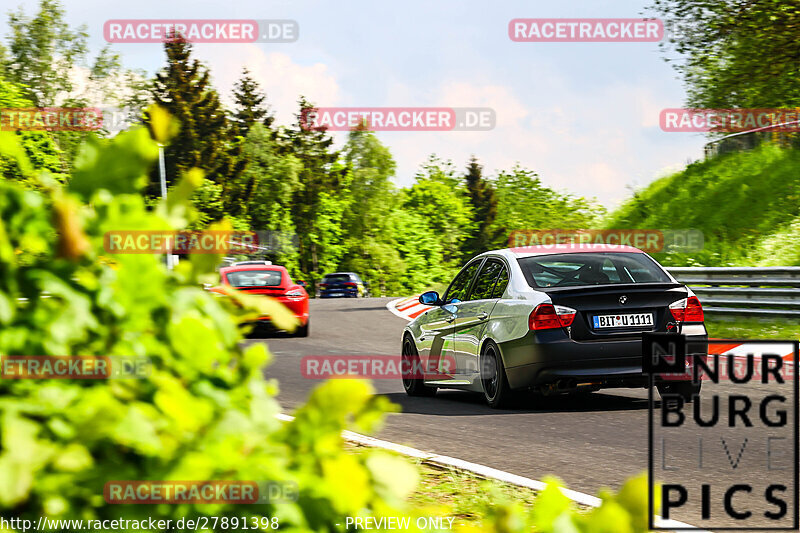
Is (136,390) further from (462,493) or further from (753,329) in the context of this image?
(753,329)

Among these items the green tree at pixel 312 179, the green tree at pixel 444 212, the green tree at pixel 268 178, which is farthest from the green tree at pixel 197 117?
the green tree at pixel 444 212

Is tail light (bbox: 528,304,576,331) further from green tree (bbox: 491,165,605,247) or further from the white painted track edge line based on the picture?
green tree (bbox: 491,165,605,247)

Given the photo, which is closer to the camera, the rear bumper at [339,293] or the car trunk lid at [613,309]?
the car trunk lid at [613,309]

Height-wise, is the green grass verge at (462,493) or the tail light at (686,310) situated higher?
the tail light at (686,310)

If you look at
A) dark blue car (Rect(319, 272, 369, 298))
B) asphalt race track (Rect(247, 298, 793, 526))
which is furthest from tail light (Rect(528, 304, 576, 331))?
dark blue car (Rect(319, 272, 369, 298))

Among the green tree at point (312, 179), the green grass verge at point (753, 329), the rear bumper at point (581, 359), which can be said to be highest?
the green tree at point (312, 179)

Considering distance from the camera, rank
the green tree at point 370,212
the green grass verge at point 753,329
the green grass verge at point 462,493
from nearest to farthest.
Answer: the green grass verge at point 462,493
the green grass verge at point 753,329
the green tree at point 370,212

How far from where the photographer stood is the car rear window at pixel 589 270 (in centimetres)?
884

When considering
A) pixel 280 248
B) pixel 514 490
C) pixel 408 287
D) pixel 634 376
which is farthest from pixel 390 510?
pixel 408 287

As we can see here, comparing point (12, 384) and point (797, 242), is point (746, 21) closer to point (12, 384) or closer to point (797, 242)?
point (797, 242)

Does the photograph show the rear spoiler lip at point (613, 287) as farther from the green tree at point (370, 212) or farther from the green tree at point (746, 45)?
the green tree at point (370, 212)

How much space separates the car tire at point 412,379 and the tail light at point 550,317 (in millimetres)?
2424

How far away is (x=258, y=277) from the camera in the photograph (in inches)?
818

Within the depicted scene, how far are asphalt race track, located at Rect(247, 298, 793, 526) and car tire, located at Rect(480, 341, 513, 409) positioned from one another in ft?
0.46
